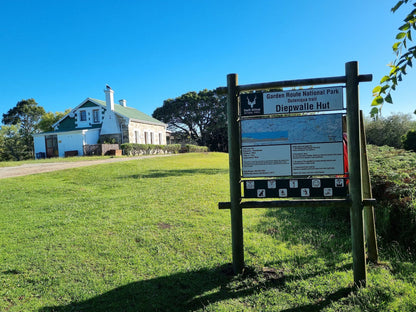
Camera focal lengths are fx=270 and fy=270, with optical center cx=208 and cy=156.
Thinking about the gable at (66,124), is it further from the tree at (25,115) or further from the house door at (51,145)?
the tree at (25,115)

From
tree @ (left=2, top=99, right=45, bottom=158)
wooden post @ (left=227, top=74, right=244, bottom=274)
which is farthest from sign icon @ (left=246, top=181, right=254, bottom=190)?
tree @ (left=2, top=99, right=45, bottom=158)

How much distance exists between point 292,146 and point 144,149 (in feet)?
82.1

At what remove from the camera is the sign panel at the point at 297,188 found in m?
3.07

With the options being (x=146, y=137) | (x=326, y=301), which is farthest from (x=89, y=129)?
(x=326, y=301)

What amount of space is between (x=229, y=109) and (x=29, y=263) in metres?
3.26

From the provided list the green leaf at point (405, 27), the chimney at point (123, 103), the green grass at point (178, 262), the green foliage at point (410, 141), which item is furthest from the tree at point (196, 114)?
the green leaf at point (405, 27)

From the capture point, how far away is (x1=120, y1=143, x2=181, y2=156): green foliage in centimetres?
2419

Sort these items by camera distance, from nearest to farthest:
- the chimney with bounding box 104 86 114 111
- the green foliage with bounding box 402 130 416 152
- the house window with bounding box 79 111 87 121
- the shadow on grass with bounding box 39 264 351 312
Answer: the shadow on grass with bounding box 39 264 351 312, the green foliage with bounding box 402 130 416 152, the chimney with bounding box 104 86 114 111, the house window with bounding box 79 111 87 121

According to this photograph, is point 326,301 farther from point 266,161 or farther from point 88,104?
point 88,104

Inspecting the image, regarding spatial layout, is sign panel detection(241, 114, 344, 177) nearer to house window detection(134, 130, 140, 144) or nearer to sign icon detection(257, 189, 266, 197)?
sign icon detection(257, 189, 266, 197)

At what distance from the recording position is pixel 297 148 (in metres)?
3.08

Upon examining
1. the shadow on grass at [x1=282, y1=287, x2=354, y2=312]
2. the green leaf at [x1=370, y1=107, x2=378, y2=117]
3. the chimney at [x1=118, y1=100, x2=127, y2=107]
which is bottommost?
the shadow on grass at [x1=282, y1=287, x2=354, y2=312]

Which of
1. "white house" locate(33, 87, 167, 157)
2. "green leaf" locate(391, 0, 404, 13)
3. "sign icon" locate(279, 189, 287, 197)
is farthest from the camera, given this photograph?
"white house" locate(33, 87, 167, 157)

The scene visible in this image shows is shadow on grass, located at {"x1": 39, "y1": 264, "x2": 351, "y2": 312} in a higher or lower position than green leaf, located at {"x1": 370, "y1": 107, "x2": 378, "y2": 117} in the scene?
lower
